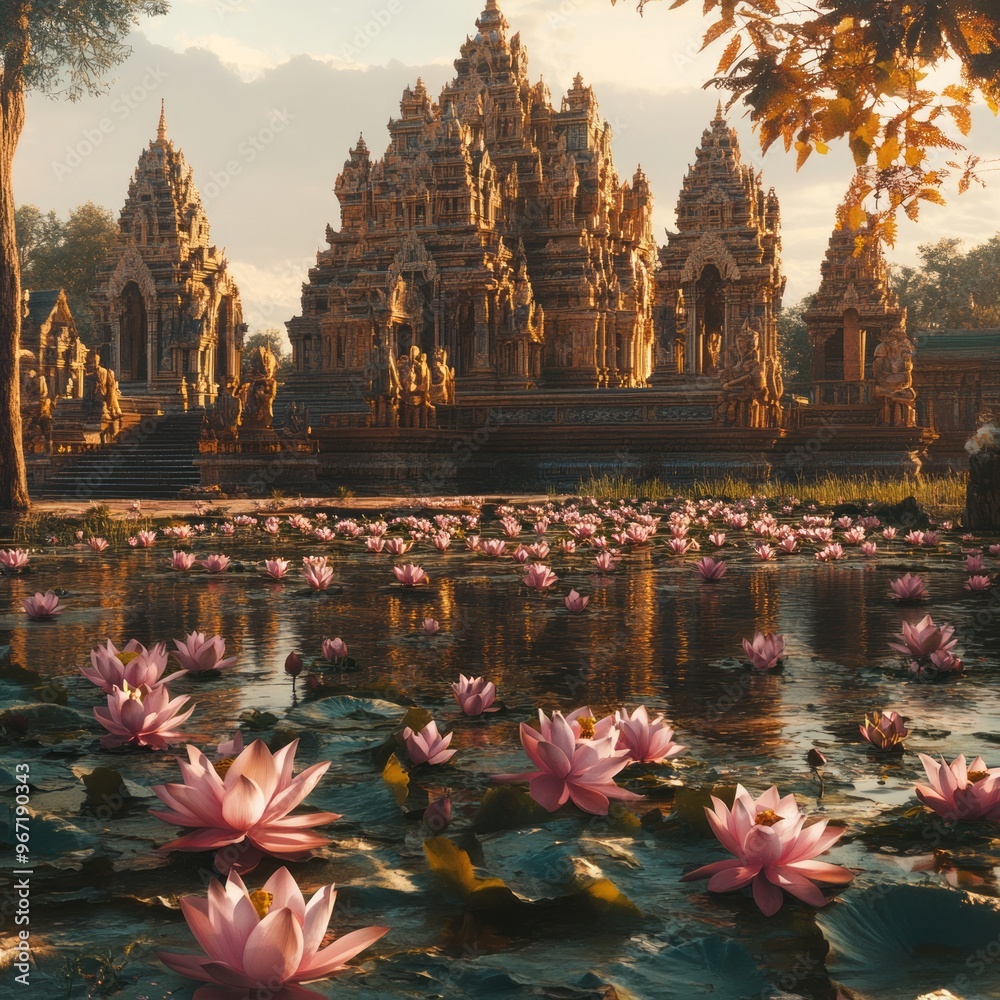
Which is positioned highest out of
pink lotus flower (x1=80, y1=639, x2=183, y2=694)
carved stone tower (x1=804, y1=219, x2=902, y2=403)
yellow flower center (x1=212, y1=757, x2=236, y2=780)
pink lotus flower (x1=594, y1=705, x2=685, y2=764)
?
carved stone tower (x1=804, y1=219, x2=902, y2=403)

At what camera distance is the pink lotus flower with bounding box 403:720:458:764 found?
322 centimetres

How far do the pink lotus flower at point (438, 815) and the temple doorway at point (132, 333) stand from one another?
5495 cm

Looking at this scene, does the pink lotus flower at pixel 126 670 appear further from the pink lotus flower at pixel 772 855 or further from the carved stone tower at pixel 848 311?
the carved stone tower at pixel 848 311

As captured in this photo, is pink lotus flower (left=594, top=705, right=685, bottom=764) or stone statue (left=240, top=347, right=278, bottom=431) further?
stone statue (left=240, top=347, right=278, bottom=431)

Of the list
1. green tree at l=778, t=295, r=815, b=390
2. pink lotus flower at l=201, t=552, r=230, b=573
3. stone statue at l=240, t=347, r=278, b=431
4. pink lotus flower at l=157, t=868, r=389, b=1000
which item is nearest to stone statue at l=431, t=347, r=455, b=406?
stone statue at l=240, t=347, r=278, b=431

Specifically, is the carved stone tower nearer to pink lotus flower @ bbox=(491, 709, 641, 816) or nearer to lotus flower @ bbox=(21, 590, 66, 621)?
lotus flower @ bbox=(21, 590, 66, 621)

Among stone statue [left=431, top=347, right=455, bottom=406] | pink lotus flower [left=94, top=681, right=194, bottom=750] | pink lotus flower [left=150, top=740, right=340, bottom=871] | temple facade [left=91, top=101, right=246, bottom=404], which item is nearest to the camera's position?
pink lotus flower [left=150, top=740, right=340, bottom=871]

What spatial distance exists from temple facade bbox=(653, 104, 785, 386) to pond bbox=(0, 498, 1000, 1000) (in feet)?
128

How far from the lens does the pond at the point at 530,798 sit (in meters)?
2.10

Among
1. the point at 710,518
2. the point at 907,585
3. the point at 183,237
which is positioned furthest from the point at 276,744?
the point at 183,237

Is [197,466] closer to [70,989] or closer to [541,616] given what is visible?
[541,616]

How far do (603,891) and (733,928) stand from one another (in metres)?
0.24

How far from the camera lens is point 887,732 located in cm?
347

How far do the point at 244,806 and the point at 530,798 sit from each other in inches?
29.1
